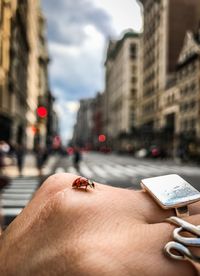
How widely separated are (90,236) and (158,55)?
73.0 metres

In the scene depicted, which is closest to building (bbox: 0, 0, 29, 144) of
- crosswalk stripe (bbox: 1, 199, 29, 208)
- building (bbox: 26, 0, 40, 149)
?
building (bbox: 26, 0, 40, 149)

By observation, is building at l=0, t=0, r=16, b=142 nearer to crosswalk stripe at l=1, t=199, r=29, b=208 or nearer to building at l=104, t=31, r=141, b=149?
crosswalk stripe at l=1, t=199, r=29, b=208

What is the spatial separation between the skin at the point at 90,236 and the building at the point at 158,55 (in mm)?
56269

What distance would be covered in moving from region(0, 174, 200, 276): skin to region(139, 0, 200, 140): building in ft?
185

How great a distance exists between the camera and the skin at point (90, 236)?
2.91ft

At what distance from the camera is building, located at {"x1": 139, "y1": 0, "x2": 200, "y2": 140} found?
63125mm

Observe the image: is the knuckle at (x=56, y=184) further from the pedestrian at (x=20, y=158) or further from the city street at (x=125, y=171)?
the pedestrian at (x=20, y=158)

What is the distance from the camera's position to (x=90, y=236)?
0.95 metres

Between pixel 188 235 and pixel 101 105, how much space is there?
559 ft

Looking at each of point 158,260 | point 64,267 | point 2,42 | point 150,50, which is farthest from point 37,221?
point 150,50

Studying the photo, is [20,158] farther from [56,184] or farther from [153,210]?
[153,210]

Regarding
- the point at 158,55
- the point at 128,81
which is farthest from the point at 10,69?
the point at 128,81

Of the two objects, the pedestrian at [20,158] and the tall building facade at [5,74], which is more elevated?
the tall building facade at [5,74]

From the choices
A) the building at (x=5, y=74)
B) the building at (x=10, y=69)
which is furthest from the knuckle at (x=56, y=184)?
the building at (x=5, y=74)
